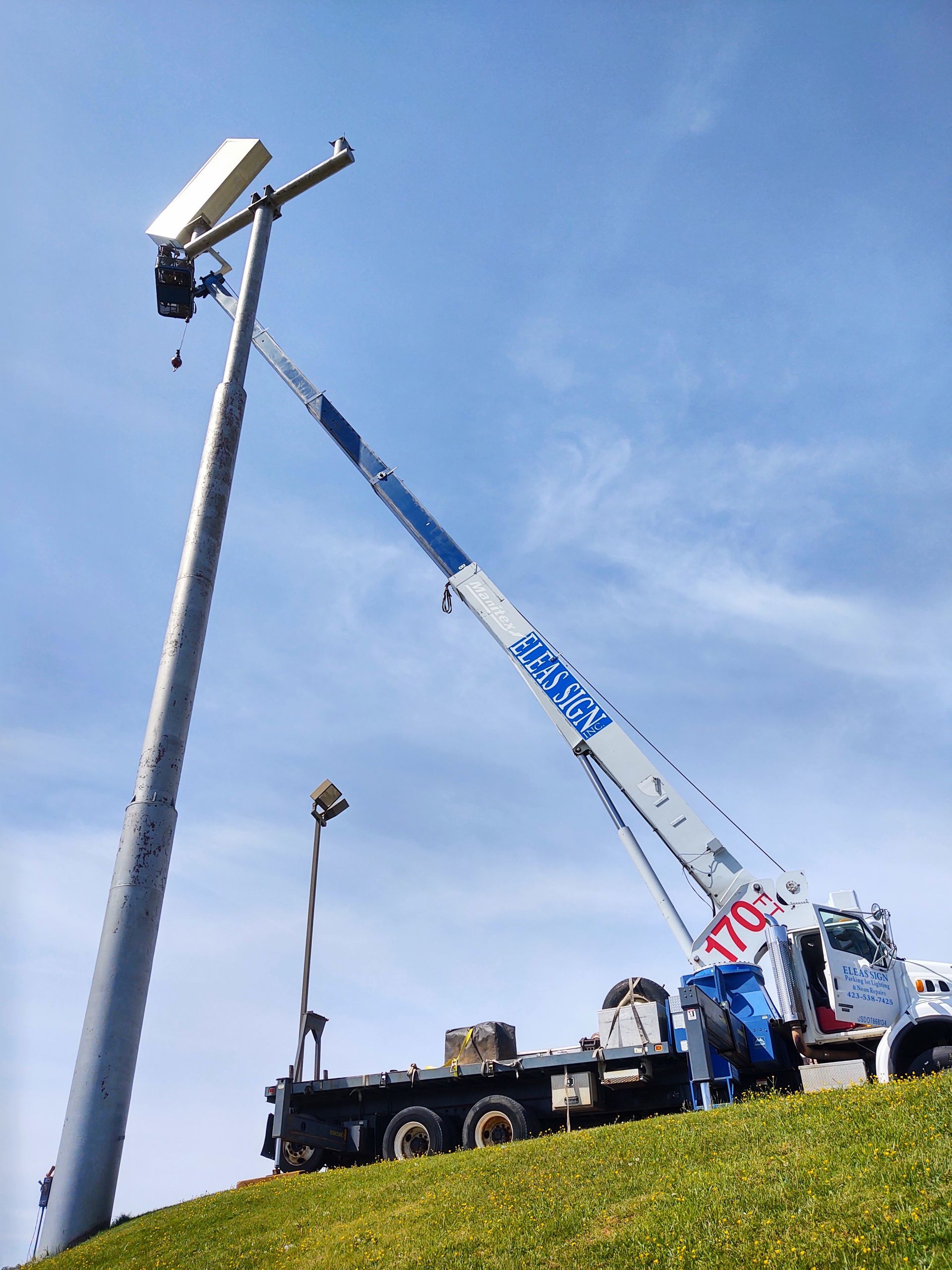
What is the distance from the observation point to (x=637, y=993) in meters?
14.9

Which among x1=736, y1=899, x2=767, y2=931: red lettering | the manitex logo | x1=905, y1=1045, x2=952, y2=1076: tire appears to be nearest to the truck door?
x1=905, y1=1045, x2=952, y2=1076: tire

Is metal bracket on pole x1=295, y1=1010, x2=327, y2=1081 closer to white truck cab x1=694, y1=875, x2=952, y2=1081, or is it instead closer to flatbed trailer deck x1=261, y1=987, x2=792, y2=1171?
flatbed trailer deck x1=261, y1=987, x2=792, y2=1171

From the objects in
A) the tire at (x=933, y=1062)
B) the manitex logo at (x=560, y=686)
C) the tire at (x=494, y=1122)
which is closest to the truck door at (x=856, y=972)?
the tire at (x=933, y=1062)

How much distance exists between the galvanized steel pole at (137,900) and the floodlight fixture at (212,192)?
722 cm

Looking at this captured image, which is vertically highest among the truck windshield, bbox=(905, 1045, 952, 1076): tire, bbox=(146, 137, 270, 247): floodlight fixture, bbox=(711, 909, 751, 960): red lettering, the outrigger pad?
bbox=(146, 137, 270, 247): floodlight fixture

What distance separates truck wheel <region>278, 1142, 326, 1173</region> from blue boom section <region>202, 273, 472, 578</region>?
455 inches

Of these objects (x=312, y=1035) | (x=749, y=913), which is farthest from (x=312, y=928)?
(x=749, y=913)

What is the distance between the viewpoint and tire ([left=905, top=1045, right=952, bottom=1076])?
12.2 meters

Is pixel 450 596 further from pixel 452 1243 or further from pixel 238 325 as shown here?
pixel 452 1243

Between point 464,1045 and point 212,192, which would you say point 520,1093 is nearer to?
point 464,1045

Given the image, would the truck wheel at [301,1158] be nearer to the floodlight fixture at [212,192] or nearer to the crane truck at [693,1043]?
the crane truck at [693,1043]

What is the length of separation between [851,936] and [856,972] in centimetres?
62

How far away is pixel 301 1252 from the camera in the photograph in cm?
971

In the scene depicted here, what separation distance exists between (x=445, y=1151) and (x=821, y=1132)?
6.84m
